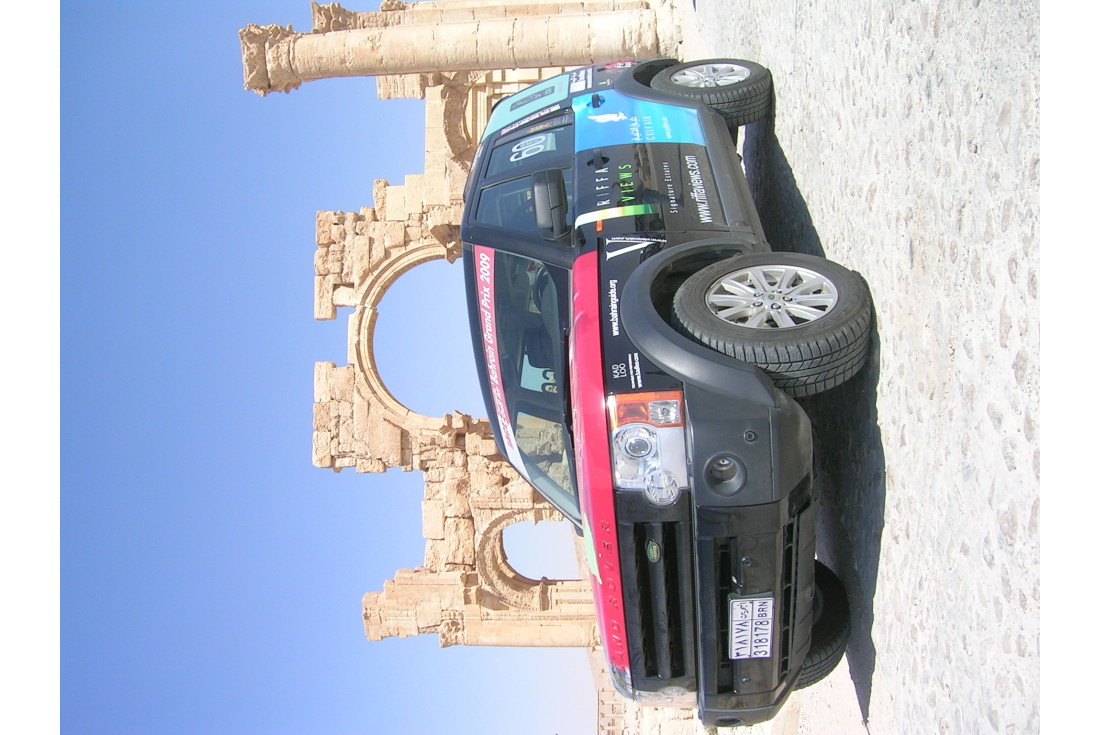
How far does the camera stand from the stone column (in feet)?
40.5

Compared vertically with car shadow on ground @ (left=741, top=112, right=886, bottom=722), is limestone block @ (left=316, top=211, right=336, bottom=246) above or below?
above

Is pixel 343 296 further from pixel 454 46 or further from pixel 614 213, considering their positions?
pixel 614 213

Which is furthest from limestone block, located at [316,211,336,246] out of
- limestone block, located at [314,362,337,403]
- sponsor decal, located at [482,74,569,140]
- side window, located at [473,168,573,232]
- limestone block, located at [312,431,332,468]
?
side window, located at [473,168,573,232]

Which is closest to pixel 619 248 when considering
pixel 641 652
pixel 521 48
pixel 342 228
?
pixel 641 652

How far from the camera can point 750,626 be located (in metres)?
5.00

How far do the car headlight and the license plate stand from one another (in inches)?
26.9

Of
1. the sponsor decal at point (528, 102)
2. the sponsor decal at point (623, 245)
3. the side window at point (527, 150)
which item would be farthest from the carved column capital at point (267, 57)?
the sponsor decal at point (623, 245)

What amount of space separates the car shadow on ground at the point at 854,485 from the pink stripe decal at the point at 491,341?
1.98 m

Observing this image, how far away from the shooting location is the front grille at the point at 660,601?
496cm

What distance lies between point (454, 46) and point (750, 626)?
9.48m

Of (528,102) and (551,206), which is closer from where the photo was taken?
(551,206)

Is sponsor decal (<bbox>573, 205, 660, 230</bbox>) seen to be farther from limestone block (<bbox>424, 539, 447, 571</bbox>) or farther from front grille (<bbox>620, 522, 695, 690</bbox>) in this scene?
limestone block (<bbox>424, 539, 447, 571</bbox>)

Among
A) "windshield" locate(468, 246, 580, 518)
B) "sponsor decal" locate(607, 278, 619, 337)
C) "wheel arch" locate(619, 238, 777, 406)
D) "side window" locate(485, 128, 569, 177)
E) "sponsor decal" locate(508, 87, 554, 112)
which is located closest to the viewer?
"wheel arch" locate(619, 238, 777, 406)

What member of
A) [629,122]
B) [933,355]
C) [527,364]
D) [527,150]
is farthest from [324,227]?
[933,355]
